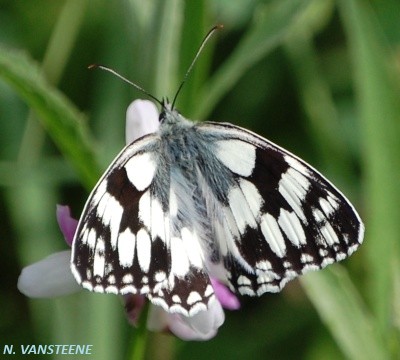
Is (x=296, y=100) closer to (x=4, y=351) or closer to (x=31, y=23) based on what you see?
(x=31, y=23)

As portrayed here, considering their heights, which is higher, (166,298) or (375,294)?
(375,294)

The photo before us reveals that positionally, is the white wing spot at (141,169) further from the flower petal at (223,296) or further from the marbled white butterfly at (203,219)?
the flower petal at (223,296)

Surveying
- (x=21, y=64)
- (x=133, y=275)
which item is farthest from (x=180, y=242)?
(x=21, y=64)

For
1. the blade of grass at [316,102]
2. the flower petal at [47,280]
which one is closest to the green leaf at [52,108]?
the flower petal at [47,280]

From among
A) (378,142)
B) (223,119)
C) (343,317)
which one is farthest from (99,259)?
(223,119)

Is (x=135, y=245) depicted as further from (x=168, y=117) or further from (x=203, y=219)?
(x=168, y=117)

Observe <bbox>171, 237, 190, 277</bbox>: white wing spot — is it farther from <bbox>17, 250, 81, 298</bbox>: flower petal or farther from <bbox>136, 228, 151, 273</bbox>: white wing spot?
<bbox>17, 250, 81, 298</bbox>: flower petal
